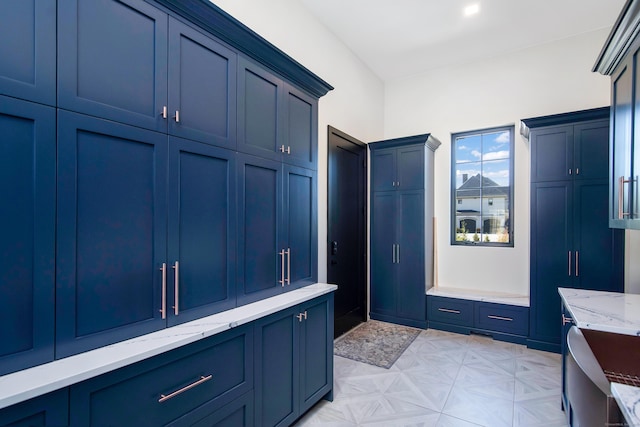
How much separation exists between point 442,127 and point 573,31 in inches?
67.8

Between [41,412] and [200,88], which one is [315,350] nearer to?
[41,412]

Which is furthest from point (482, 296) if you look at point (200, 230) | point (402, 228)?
point (200, 230)

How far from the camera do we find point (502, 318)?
3.70m

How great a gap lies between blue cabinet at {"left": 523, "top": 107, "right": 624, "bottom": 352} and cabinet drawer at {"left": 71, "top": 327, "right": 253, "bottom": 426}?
332 centimetres

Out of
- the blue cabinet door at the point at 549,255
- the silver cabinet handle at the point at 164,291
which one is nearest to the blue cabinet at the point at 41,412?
the silver cabinet handle at the point at 164,291

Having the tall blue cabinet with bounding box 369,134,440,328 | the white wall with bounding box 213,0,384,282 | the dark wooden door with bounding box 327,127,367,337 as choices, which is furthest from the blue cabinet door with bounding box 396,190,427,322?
the white wall with bounding box 213,0,384,282

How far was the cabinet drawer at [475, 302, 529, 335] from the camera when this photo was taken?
3.59 meters

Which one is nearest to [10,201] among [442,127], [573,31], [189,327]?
[189,327]

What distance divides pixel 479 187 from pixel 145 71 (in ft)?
13.9

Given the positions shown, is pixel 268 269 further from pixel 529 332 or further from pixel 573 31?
pixel 573 31

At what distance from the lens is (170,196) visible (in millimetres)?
1530

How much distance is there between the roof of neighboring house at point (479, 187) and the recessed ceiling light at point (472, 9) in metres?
2.02

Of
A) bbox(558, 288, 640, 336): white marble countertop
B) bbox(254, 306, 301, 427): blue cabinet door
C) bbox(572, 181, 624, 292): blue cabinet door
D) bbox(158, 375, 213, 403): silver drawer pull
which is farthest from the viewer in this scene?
bbox(572, 181, 624, 292): blue cabinet door

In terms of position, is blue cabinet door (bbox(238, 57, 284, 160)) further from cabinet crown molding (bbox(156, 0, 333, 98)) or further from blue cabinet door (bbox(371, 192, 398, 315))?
blue cabinet door (bbox(371, 192, 398, 315))
